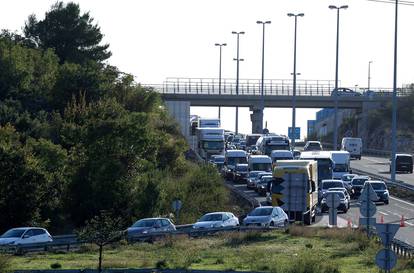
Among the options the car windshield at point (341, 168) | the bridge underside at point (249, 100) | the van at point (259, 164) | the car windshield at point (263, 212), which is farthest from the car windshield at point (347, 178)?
the bridge underside at point (249, 100)

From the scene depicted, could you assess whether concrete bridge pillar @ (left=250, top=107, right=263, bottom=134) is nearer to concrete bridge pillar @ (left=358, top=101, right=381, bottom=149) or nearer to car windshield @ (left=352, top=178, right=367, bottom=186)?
concrete bridge pillar @ (left=358, top=101, right=381, bottom=149)

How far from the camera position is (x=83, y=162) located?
218 ft

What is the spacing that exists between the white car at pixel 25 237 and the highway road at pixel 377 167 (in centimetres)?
4480

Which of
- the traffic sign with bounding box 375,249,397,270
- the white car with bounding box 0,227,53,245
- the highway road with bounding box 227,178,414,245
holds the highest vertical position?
the traffic sign with bounding box 375,249,397,270

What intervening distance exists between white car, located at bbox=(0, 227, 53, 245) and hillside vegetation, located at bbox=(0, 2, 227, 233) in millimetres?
10343

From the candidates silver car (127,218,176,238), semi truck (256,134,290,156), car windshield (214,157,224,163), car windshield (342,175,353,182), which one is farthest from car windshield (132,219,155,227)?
semi truck (256,134,290,156)

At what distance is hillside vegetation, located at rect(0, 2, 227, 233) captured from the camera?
61250mm

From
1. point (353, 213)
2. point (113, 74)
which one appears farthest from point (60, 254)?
point (113, 74)

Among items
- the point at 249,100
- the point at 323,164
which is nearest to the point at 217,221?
the point at 323,164

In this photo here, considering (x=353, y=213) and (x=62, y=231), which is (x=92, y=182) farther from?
(x=353, y=213)

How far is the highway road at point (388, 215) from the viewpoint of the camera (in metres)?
57.0

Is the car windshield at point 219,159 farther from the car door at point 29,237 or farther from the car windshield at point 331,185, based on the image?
the car door at point 29,237

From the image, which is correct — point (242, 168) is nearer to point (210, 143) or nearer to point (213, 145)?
point (213, 145)

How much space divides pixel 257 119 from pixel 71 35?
2442 centimetres
